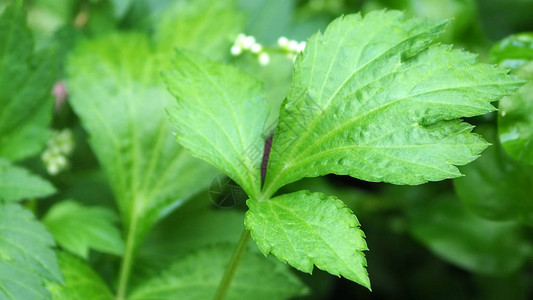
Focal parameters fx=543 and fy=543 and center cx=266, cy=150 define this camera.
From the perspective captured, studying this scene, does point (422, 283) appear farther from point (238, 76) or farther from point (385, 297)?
point (238, 76)

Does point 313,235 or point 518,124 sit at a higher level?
point 518,124

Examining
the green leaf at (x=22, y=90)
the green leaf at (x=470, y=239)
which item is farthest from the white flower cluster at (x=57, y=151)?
the green leaf at (x=470, y=239)

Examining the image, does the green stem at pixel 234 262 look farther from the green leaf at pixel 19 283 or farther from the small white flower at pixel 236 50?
the small white flower at pixel 236 50

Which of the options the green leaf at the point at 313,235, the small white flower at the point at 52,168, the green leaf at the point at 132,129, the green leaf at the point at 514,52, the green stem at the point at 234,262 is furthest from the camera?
the small white flower at the point at 52,168

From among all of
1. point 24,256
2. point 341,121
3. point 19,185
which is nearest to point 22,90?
point 19,185

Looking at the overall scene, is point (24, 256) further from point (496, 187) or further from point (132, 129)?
point (496, 187)

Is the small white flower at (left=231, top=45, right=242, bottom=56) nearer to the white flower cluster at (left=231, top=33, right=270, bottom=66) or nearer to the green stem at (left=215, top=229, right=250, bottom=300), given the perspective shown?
the white flower cluster at (left=231, top=33, right=270, bottom=66)

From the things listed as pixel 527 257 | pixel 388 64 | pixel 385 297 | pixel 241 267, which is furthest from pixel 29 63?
pixel 527 257
